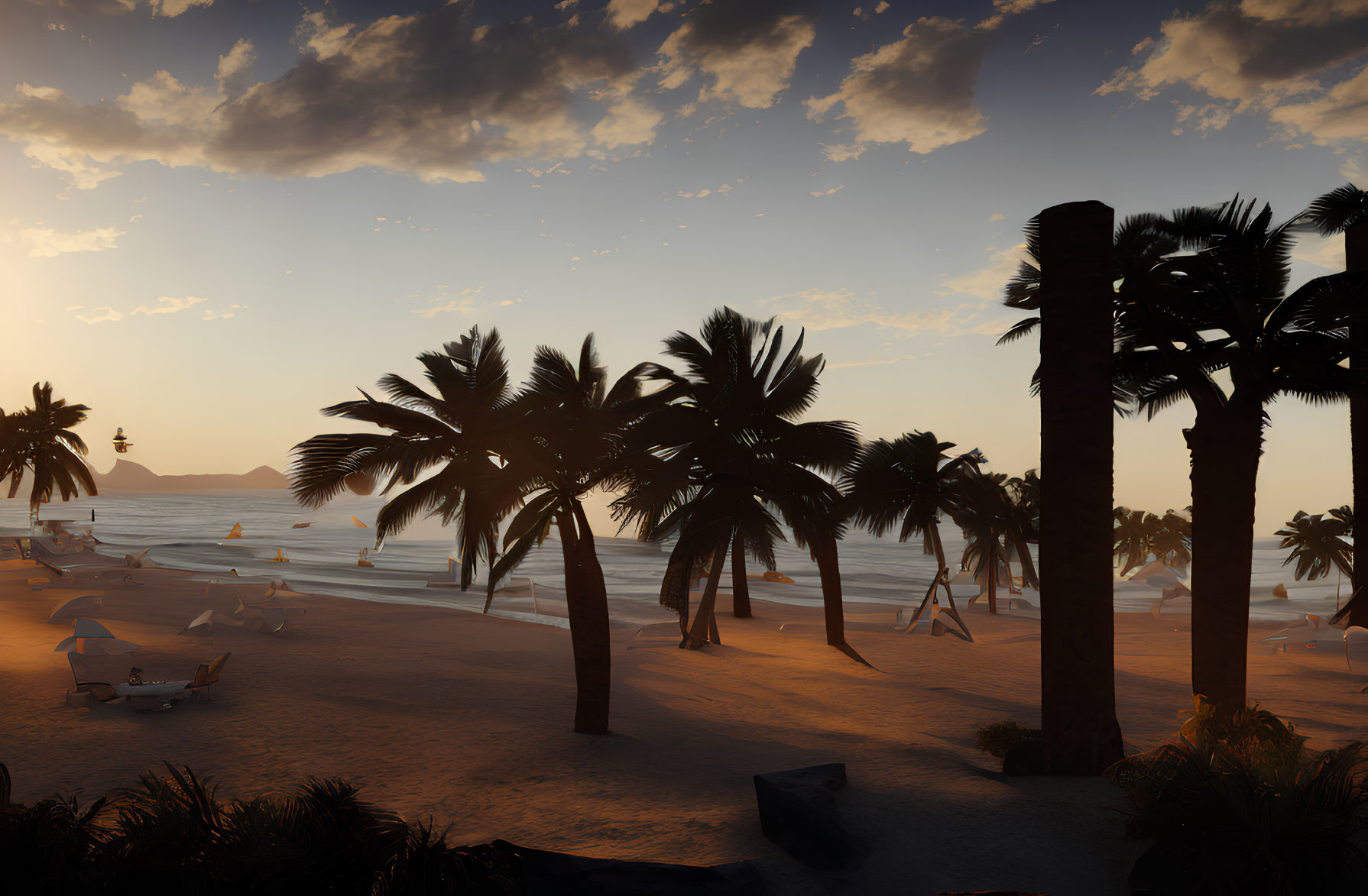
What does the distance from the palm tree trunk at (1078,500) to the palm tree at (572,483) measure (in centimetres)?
625

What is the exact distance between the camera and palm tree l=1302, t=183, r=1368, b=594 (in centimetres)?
1652

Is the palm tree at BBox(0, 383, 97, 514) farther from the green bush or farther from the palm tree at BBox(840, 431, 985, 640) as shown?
the green bush

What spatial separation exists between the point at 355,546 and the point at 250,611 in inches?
2310

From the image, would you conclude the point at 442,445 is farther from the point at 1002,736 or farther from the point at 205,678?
the point at 1002,736

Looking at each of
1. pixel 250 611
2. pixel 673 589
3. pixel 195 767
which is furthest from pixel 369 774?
pixel 250 611

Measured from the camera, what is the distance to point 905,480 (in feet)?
73.2

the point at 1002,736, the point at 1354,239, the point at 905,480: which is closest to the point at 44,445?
the point at 905,480

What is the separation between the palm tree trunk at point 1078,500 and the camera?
9.17 metres

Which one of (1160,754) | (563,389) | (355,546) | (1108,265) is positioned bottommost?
Answer: (355,546)

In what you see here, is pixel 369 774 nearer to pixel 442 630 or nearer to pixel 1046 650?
pixel 1046 650

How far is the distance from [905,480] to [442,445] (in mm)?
14900

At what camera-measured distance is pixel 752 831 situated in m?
7.37

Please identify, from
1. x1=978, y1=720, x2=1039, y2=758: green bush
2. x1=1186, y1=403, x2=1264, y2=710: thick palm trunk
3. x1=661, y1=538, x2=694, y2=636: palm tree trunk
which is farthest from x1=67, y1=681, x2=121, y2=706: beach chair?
x1=1186, y1=403, x2=1264, y2=710: thick palm trunk

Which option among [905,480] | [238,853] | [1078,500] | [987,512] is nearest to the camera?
[238,853]
